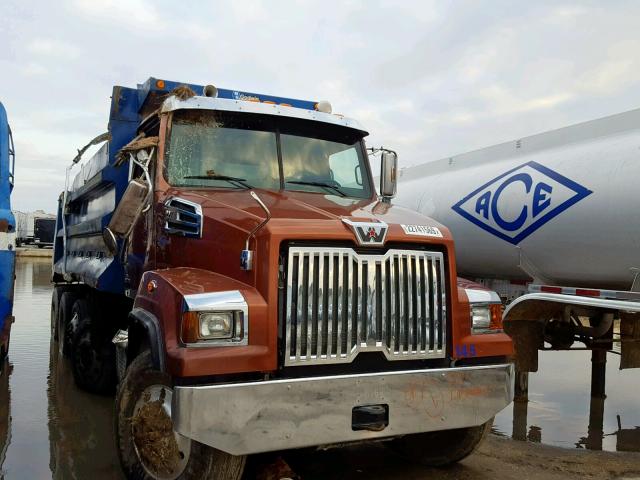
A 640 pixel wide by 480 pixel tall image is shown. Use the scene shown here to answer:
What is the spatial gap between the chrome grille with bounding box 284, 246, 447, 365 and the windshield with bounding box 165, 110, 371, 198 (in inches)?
48.2

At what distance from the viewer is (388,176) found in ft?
16.6

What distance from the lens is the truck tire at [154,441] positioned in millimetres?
3133

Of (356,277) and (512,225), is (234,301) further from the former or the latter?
(512,225)

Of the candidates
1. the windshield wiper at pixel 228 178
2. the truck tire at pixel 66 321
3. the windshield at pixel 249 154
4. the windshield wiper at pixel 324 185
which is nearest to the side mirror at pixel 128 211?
the windshield at pixel 249 154

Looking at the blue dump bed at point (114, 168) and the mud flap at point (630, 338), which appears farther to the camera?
the mud flap at point (630, 338)

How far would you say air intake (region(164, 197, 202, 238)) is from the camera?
3.88 m

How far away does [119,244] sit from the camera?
5.43m

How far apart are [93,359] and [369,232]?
4.13 meters

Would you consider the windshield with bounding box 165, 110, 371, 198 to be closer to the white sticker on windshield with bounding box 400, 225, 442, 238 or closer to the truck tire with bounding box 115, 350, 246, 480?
the white sticker on windshield with bounding box 400, 225, 442, 238

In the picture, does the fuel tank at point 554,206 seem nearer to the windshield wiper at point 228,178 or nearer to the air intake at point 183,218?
the windshield wiper at point 228,178

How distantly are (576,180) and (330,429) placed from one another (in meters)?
4.07

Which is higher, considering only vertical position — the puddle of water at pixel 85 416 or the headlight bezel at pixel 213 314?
the headlight bezel at pixel 213 314

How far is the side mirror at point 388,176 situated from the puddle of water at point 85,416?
2642 mm

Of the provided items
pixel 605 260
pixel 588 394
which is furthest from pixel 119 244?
pixel 588 394
